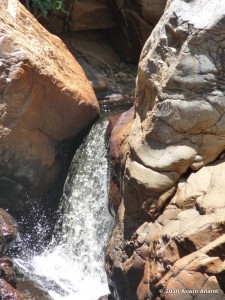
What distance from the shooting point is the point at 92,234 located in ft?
21.3

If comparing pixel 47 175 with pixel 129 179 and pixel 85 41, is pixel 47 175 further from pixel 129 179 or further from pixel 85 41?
pixel 85 41

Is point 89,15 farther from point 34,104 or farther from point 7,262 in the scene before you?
point 7,262

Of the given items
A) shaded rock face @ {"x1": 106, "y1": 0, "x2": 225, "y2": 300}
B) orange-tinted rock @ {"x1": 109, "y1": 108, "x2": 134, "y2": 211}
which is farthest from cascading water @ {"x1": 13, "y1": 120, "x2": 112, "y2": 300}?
shaded rock face @ {"x1": 106, "y1": 0, "x2": 225, "y2": 300}

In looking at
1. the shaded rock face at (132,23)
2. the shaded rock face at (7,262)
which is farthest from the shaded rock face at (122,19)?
the shaded rock face at (7,262)

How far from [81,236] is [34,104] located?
1497 millimetres

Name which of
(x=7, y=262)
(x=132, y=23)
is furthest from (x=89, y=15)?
(x=7, y=262)

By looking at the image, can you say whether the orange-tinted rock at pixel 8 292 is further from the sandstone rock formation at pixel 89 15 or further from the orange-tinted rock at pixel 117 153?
the sandstone rock formation at pixel 89 15

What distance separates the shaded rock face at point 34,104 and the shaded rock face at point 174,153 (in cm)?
160

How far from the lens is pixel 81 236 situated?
21.6 ft

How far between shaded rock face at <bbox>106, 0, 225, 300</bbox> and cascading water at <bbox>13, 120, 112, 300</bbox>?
3.73 ft

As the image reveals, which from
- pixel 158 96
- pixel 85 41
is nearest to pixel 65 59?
pixel 158 96

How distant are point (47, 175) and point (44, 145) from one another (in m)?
0.35

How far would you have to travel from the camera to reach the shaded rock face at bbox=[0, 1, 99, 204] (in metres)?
6.11

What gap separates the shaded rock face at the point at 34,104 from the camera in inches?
241
